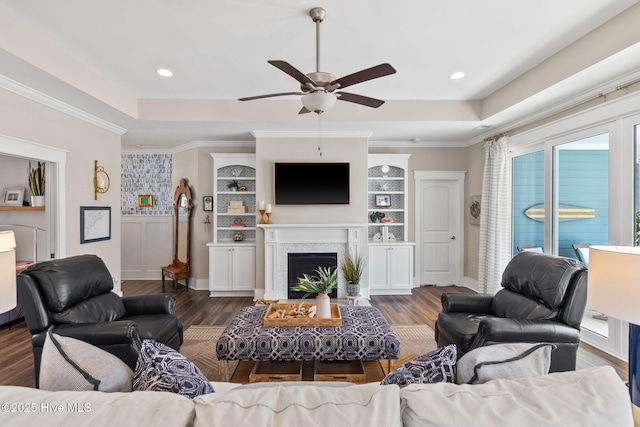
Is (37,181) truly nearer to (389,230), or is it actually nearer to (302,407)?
(302,407)

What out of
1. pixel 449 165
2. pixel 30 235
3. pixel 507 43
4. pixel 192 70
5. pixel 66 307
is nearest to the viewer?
pixel 66 307

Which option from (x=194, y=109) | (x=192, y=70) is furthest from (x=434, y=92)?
(x=194, y=109)

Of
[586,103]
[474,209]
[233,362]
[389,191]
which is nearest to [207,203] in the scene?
[389,191]

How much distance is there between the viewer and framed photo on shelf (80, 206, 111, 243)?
3904 millimetres

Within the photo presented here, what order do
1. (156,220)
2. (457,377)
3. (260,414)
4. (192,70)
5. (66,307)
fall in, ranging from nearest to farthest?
(260,414), (457,377), (66,307), (192,70), (156,220)

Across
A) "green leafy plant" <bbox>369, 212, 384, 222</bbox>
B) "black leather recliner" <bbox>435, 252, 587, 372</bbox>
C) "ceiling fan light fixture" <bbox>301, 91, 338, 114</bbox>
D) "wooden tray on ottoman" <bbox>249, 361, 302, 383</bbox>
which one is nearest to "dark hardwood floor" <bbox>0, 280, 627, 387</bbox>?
"black leather recliner" <bbox>435, 252, 587, 372</bbox>

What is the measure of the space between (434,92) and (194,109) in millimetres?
3068

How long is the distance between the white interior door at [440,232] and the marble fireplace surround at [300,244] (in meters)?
1.42

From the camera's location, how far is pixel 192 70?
3.29m

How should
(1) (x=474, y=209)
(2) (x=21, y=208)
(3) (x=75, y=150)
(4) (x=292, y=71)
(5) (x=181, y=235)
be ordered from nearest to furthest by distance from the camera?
(4) (x=292, y=71)
(3) (x=75, y=150)
(2) (x=21, y=208)
(1) (x=474, y=209)
(5) (x=181, y=235)

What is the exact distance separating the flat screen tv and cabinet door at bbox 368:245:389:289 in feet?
3.26

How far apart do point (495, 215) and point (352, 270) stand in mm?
2206

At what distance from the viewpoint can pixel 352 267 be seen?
445 cm

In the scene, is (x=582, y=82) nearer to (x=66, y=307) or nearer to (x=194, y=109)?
(x=194, y=109)
